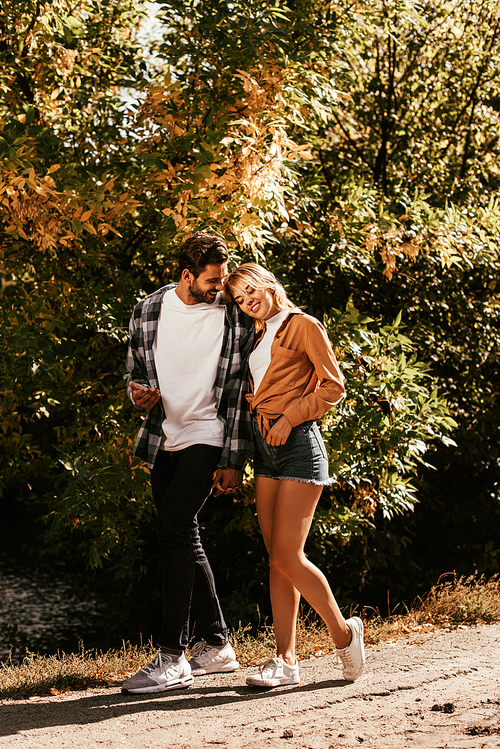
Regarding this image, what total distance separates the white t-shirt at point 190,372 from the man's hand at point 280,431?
10.8 inches

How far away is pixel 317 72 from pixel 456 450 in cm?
359

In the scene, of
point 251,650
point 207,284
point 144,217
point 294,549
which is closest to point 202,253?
point 207,284

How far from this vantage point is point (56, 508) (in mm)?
4508

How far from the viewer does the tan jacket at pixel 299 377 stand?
116 inches

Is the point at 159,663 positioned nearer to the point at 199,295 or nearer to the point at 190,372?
the point at 190,372

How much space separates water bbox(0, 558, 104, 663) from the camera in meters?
7.40

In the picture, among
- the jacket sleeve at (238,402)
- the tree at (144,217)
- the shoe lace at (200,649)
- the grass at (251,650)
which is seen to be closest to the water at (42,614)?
the tree at (144,217)

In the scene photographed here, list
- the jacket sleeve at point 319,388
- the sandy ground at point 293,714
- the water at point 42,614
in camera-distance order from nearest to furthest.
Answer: the sandy ground at point 293,714 < the jacket sleeve at point 319,388 < the water at point 42,614

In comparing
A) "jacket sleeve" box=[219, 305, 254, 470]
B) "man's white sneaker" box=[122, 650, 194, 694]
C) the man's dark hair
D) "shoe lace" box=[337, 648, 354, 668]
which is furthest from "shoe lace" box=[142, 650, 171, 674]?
the man's dark hair

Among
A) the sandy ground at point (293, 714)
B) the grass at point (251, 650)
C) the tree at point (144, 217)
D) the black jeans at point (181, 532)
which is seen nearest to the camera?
the sandy ground at point (293, 714)

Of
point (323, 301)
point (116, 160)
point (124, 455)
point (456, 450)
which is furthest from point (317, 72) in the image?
point (456, 450)

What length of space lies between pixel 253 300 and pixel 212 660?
5.19 ft

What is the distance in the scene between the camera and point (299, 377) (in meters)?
3.03

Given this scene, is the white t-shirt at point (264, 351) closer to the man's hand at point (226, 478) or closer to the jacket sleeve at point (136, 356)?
the man's hand at point (226, 478)
